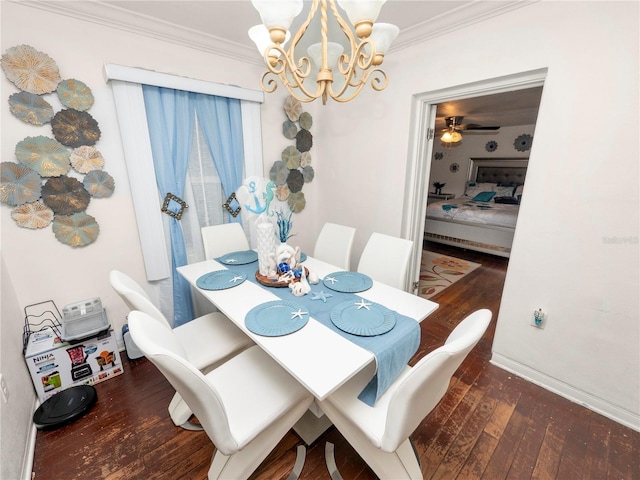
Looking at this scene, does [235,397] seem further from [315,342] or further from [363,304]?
[363,304]

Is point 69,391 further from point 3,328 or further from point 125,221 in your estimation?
point 125,221

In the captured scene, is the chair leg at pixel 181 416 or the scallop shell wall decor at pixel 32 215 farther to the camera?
the scallop shell wall decor at pixel 32 215

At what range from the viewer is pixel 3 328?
1390mm

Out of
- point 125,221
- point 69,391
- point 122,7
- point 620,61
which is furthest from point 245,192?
point 620,61

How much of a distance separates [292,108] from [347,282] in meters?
1.97

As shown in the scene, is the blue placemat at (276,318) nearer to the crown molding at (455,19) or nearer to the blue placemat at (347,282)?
the blue placemat at (347,282)

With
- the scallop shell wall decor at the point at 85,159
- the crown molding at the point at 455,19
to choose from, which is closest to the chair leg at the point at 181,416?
the scallop shell wall decor at the point at 85,159

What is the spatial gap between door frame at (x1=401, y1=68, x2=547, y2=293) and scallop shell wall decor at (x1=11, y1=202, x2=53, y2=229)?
2630 mm

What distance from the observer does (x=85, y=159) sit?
179 cm

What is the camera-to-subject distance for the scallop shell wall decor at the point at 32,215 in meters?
1.65

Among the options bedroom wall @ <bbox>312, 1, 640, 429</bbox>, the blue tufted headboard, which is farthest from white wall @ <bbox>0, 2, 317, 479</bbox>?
the blue tufted headboard

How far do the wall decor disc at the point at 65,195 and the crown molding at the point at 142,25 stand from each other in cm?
100

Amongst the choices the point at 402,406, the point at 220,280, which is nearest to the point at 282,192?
the point at 220,280

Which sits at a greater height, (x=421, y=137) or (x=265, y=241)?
(x=421, y=137)
